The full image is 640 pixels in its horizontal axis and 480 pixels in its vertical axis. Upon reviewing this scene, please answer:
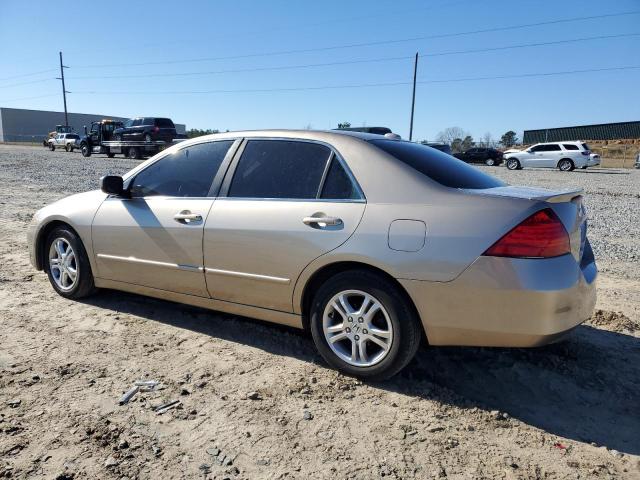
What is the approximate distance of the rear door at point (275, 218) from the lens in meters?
3.09

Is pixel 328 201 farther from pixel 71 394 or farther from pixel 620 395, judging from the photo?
pixel 620 395

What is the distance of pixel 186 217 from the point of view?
364 centimetres

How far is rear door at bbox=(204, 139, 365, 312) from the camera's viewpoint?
10.1 ft

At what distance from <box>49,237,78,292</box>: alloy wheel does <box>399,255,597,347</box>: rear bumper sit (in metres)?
3.20

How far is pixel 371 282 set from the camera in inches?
115

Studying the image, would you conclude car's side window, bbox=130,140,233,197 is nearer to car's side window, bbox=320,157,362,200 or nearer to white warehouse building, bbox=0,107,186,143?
car's side window, bbox=320,157,362,200

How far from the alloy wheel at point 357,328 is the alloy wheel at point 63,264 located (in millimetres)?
2614

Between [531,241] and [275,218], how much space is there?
1.59 m

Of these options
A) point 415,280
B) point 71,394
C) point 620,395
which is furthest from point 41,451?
point 620,395

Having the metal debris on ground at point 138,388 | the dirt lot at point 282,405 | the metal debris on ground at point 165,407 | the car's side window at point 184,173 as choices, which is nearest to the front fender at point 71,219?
the car's side window at point 184,173

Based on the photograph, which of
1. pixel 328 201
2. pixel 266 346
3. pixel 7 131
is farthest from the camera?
pixel 7 131

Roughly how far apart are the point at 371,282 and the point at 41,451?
1921 millimetres

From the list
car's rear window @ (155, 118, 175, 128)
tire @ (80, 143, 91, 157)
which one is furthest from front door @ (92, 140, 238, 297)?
tire @ (80, 143, 91, 157)

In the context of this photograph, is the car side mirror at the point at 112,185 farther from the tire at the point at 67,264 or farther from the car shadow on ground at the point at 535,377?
the car shadow on ground at the point at 535,377
